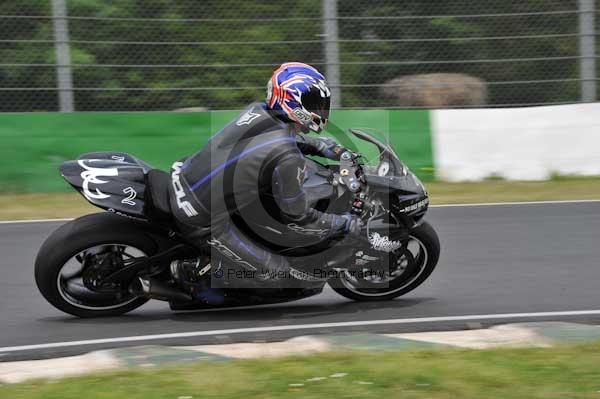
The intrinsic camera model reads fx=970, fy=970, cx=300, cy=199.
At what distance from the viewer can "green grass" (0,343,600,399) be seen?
4660 millimetres

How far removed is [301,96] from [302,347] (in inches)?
59.2

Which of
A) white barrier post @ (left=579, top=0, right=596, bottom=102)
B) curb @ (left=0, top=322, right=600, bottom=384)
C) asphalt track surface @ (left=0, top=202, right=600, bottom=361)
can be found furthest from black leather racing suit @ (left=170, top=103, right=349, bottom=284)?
white barrier post @ (left=579, top=0, right=596, bottom=102)

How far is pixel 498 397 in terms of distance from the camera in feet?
15.0

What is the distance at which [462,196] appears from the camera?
1075 centimetres

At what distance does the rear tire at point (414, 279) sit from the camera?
648 centimetres

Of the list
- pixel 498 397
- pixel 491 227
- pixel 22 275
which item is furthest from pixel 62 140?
pixel 498 397

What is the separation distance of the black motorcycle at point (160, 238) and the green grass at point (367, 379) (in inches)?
44.9

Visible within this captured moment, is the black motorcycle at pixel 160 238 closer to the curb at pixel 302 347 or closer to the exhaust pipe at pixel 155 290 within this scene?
the exhaust pipe at pixel 155 290

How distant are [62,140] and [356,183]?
5852mm

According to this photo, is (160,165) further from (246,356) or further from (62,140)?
(246,356)

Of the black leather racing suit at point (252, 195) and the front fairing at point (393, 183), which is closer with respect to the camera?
the black leather racing suit at point (252, 195)

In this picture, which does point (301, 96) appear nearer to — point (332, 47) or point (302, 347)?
point (302, 347)

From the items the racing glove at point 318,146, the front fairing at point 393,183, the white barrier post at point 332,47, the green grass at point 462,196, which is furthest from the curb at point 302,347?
the white barrier post at point 332,47

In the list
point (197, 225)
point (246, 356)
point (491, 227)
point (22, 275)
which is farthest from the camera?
point (491, 227)
